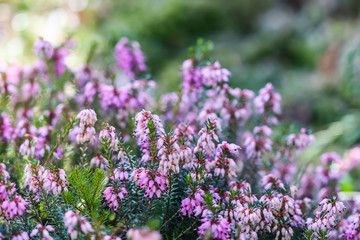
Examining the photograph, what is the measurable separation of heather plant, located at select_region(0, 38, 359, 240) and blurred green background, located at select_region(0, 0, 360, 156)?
2.60 metres

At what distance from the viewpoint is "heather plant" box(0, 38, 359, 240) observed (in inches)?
63.2

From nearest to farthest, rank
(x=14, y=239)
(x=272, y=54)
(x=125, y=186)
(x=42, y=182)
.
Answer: (x=14, y=239)
(x=42, y=182)
(x=125, y=186)
(x=272, y=54)

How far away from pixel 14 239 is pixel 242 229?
0.90 meters

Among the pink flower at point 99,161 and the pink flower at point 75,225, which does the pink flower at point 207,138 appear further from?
the pink flower at point 75,225

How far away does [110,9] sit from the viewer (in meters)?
9.93

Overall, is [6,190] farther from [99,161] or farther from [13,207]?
[99,161]

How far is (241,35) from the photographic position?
8938mm

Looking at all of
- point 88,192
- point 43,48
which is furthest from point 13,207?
point 43,48

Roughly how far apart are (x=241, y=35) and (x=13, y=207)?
7.98 m

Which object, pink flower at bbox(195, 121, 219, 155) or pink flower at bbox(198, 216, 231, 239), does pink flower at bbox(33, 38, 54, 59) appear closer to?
pink flower at bbox(195, 121, 219, 155)

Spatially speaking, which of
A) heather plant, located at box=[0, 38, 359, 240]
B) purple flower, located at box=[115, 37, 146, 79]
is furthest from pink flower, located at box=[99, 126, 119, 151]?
purple flower, located at box=[115, 37, 146, 79]

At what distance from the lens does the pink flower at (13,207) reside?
157 centimetres

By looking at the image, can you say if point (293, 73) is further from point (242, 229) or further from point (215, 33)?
point (242, 229)

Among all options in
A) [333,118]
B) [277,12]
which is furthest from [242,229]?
[277,12]
